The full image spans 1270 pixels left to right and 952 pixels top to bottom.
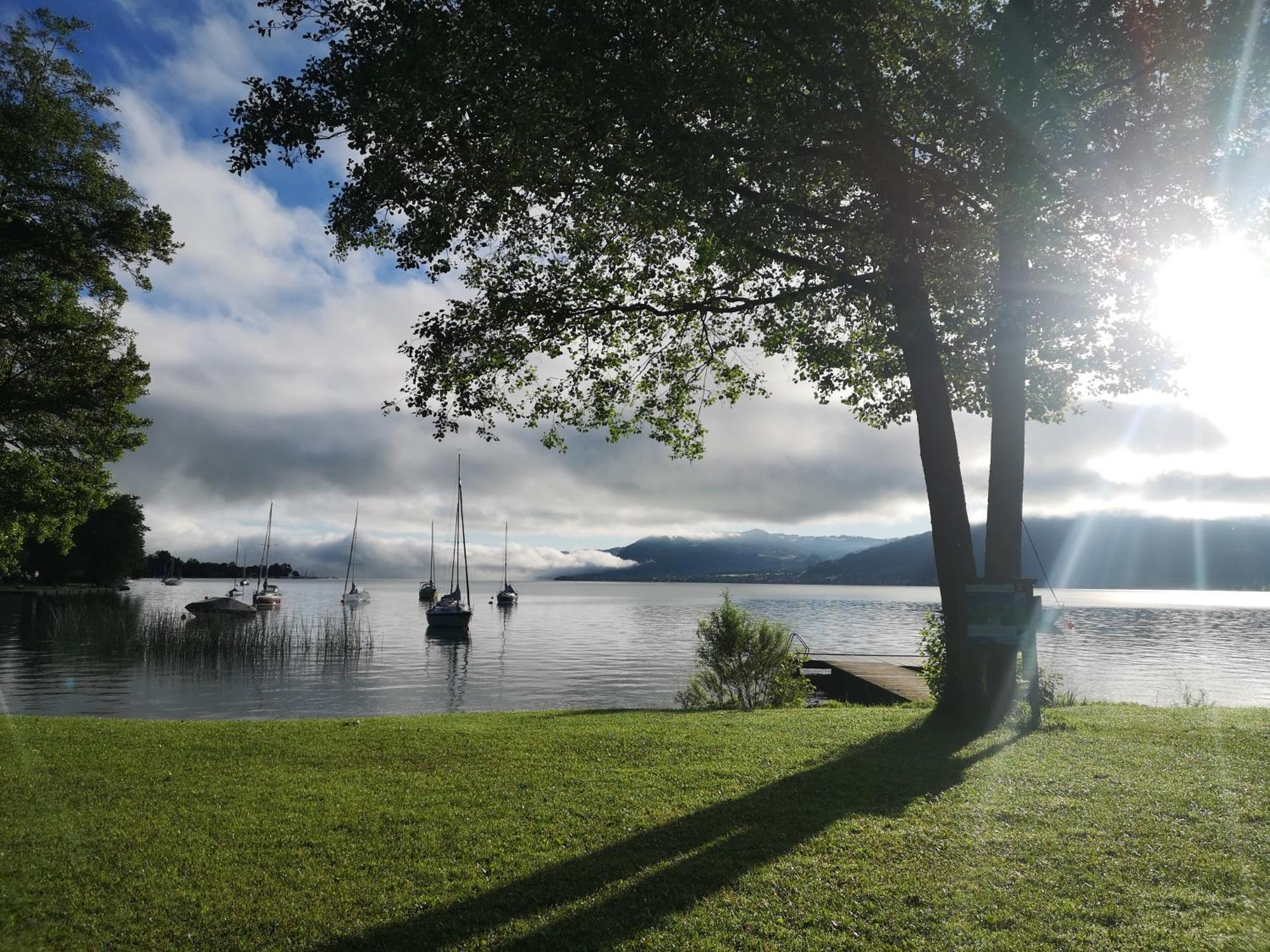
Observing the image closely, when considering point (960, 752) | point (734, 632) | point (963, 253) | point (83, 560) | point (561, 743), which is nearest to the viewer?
point (960, 752)

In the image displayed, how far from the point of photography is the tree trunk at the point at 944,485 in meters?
12.6

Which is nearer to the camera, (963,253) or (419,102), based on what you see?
(419,102)

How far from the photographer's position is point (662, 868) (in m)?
6.15

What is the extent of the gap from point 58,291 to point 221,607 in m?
83.1

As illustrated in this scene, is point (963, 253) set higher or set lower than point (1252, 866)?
higher

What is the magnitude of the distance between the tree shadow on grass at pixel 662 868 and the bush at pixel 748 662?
13.7 meters

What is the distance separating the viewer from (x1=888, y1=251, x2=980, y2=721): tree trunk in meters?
12.6

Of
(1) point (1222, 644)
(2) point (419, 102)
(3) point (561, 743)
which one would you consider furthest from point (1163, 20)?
(1) point (1222, 644)

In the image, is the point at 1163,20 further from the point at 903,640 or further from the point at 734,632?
the point at 903,640

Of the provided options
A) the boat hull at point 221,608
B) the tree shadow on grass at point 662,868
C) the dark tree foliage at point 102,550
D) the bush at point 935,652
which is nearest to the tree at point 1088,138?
the bush at point 935,652

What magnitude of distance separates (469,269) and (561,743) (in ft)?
30.5

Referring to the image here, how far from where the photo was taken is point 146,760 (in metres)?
10.5

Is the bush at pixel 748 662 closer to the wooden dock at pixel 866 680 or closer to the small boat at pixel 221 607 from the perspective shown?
the wooden dock at pixel 866 680

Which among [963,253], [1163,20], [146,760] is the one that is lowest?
[146,760]
